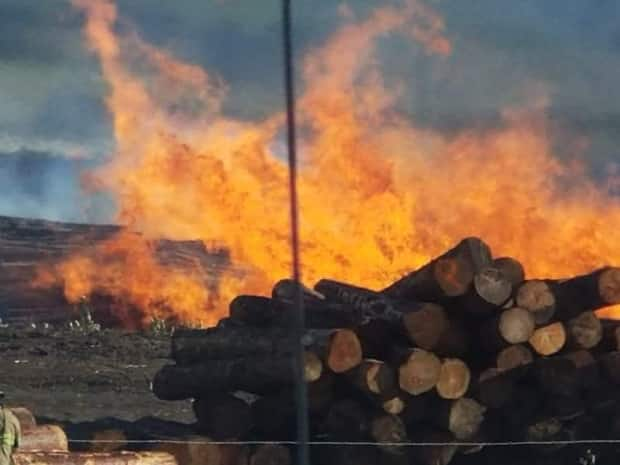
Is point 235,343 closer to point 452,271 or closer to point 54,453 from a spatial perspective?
point 54,453

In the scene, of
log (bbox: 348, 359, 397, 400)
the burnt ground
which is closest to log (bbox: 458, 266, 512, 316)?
log (bbox: 348, 359, 397, 400)

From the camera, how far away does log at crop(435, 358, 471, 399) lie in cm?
1248

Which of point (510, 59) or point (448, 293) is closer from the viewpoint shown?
point (448, 293)

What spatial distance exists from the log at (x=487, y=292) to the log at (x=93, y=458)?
2126 millimetres

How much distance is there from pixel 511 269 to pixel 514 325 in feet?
1.31

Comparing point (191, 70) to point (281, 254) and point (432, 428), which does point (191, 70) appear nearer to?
point (281, 254)

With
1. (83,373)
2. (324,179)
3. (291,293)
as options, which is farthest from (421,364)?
(83,373)

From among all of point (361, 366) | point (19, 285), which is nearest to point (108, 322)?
point (19, 285)

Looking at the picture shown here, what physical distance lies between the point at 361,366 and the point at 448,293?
0.72 metres

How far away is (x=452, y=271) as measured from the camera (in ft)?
40.9

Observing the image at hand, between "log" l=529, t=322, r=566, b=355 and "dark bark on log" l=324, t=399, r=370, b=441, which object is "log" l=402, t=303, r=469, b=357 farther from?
"dark bark on log" l=324, t=399, r=370, b=441

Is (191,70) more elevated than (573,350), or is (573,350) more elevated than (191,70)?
(191,70)

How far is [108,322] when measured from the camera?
42.4 ft

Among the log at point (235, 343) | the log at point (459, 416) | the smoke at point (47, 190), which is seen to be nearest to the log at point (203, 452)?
the log at point (235, 343)
